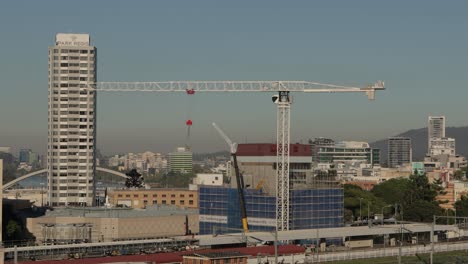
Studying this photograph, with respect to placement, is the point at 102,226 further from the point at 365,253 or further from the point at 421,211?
the point at 421,211

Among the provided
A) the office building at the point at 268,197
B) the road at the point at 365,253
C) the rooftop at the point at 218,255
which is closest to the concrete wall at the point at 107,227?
the office building at the point at 268,197

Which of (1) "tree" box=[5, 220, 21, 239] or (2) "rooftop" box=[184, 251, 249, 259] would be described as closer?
(2) "rooftop" box=[184, 251, 249, 259]

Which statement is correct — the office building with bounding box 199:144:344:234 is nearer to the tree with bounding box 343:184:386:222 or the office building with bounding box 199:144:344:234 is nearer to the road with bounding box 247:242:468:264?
the road with bounding box 247:242:468:264

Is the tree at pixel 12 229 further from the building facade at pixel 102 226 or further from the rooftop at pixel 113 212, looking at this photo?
the rooftop at pixel 113 212

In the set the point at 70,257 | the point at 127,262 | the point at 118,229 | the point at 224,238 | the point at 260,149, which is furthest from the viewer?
the point at 260,149

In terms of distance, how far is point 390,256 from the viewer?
13225 cm

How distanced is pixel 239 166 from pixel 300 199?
10.5 metres

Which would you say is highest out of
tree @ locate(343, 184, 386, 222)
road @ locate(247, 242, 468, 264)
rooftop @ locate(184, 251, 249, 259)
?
tree @ locate(343, 184, 386, 222)

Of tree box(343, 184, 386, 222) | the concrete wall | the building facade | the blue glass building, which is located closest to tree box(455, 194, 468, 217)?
tree box(343, 184, 386, 222)

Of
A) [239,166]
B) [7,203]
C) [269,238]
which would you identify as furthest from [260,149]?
[7,203]

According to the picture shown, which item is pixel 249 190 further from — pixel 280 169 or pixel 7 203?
pixel 7 203

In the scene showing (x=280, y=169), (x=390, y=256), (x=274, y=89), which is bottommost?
(x=390, y=256)

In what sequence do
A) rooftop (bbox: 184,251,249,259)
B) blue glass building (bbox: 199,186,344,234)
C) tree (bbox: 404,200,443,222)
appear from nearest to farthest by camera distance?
rooftop (bbox: 184,251,249,259)
blue glass building (bbox: 199,186,344,234)
tree (bbox: 404,200,443,222)

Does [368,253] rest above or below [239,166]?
below
